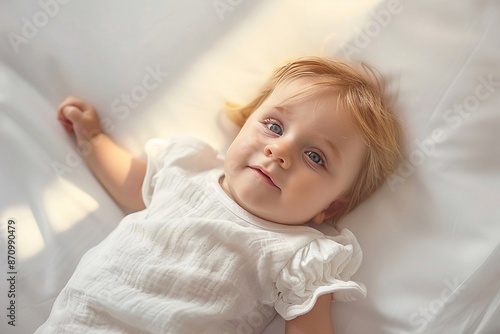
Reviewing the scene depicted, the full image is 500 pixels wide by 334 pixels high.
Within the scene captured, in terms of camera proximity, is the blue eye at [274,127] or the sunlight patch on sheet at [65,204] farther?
the sunlight patch on sheet at [65,204]

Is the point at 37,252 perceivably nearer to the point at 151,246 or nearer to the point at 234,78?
the point at 151,246

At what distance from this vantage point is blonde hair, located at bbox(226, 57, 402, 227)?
1.19m

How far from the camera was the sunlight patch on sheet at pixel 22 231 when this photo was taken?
50.4 inches

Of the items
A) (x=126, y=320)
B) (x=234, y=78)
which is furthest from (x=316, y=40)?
(x=126, y=320)

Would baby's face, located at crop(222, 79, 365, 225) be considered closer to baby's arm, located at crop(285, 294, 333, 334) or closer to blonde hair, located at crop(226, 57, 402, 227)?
blonde hair, located at crop(226, 57, 402, 227)

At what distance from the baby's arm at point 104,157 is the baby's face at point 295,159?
271 millimetres

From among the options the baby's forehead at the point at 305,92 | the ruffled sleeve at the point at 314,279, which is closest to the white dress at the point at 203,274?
the ruffled sleeve at the point at 314,279

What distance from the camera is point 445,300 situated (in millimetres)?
1104

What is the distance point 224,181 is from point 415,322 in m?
0.47

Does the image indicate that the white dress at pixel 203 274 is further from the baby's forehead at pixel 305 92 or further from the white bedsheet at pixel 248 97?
the baby's forehead at pixel 305 92

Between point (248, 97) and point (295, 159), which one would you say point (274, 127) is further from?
point (248, 97)

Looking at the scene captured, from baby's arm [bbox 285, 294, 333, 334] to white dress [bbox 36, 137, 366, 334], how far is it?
3 centimetres

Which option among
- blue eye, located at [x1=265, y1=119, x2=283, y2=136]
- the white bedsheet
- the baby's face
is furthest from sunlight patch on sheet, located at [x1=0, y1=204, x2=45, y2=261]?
blue eye, located at [x1=265, y1=119, x2=283, y2=136]

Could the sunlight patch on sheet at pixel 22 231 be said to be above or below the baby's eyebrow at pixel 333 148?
above
